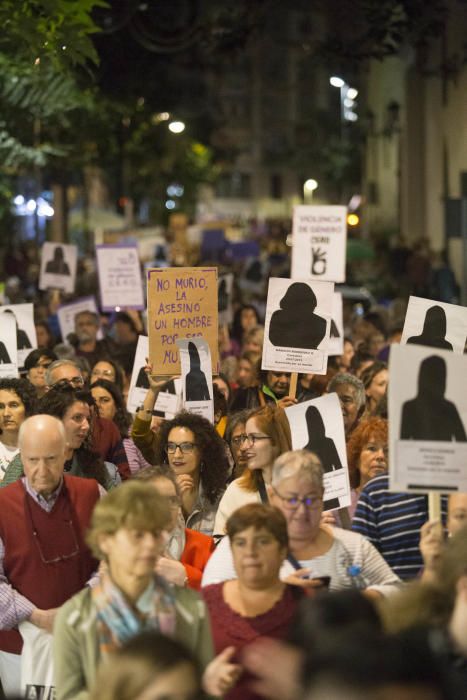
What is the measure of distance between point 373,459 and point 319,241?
6983 millimetres

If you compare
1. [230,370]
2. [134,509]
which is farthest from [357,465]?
[230,370]

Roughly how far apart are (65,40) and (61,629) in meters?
8.10

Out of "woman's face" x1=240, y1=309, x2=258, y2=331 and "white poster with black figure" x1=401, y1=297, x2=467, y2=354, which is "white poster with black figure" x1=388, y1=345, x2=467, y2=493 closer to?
"white poster with black figure" x1=401, y1=297, x2=467, y2=354

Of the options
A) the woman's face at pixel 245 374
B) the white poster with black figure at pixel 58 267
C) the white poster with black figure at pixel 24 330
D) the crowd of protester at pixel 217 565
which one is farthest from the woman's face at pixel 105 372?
the white poster with black figure at pixel 58 267

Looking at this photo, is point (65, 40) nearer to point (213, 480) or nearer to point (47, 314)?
point (213, 480)

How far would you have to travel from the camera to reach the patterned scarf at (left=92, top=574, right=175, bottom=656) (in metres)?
5.71

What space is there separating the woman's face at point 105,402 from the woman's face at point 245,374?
1.75m

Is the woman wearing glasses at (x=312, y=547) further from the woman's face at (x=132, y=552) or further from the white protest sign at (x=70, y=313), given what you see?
the white protest sign at (x=70, y=313)

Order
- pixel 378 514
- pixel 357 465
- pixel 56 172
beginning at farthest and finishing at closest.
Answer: pixel 56 172 < pixel 357 465 < pixel 378 514

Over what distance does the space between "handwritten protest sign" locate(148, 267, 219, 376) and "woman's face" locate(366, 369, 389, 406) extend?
1.40m

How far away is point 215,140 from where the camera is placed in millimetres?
71375

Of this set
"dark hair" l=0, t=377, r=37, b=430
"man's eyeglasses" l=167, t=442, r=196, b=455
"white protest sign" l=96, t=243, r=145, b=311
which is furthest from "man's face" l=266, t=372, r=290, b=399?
"white protest sign" l=96, t=243, r=145, b=311

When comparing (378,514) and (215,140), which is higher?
(215,140)

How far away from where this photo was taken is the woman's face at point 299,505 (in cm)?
674
